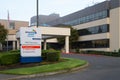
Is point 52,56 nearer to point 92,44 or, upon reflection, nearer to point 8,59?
point 8,59

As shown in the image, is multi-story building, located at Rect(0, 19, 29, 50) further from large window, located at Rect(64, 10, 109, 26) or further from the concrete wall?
the concrete wall

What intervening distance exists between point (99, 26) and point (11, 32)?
3515 centimetres

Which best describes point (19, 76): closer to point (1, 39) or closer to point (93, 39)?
point (93, 39)

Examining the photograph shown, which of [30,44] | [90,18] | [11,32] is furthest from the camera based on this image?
[11,32]

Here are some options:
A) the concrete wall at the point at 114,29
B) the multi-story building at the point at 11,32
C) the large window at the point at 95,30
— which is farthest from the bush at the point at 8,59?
the multi-story building at the point at 11,32

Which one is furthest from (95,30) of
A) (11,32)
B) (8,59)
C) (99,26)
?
(8,59)

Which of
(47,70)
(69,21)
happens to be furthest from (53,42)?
(47,70)

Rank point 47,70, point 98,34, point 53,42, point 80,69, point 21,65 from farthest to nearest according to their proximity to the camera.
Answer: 1. point 53,42
2. point 98,34
3. point 21,65
4. point 80,69
5. point 47,70

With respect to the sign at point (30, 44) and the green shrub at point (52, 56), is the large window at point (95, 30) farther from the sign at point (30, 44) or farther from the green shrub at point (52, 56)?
the sign at point (30, 44)

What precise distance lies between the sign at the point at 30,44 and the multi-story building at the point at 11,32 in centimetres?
4960

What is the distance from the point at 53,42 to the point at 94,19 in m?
18.3

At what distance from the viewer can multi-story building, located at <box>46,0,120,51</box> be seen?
51938 mm

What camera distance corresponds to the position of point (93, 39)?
60.4 metres

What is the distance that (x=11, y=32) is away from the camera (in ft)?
279
